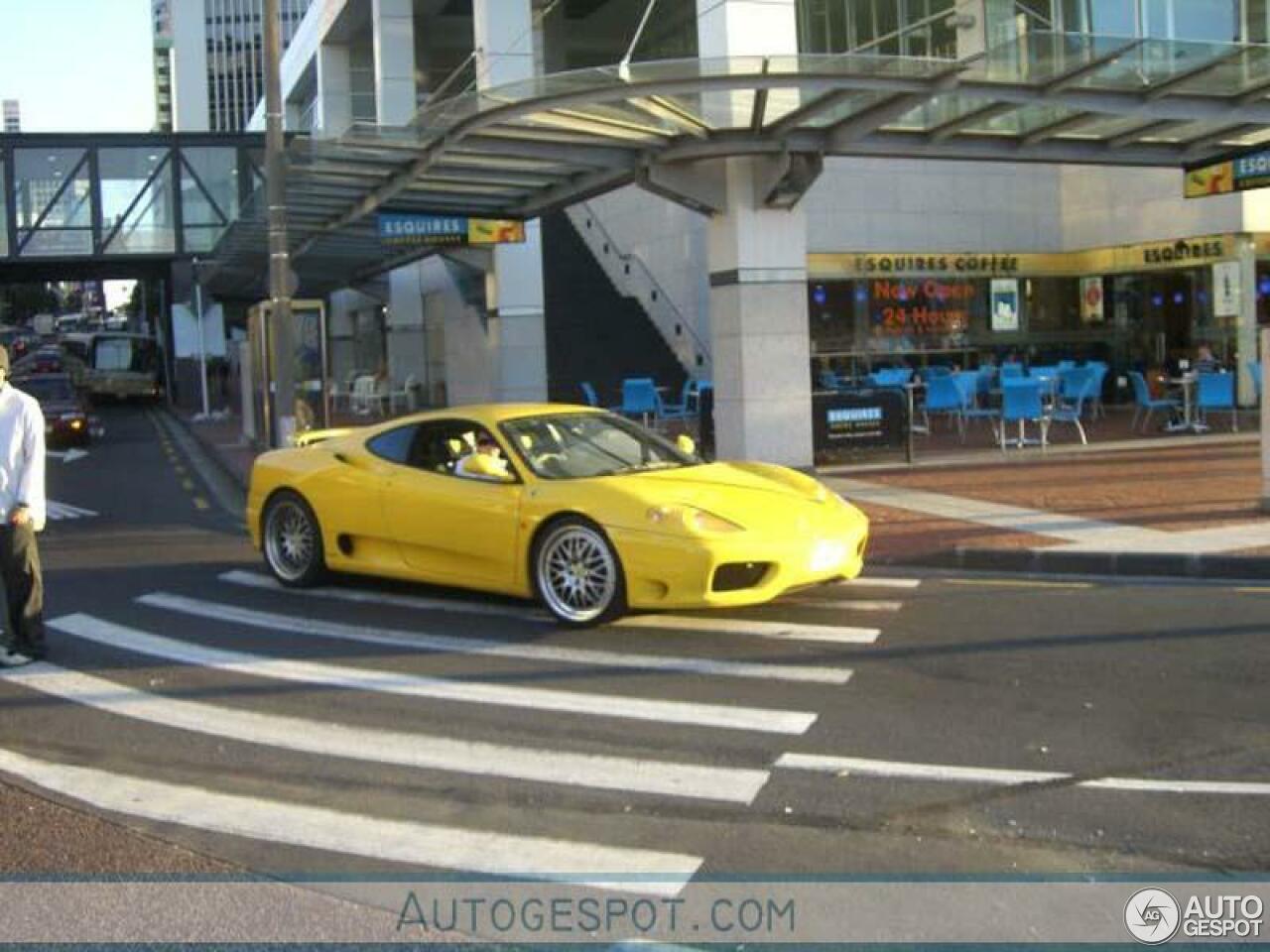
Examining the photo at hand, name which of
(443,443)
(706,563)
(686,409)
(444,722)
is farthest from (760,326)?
(444,722)

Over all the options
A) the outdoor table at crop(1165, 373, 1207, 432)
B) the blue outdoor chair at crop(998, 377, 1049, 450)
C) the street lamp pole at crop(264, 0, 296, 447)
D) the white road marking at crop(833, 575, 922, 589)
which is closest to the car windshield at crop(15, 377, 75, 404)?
the street lamp pole at crop(264, 0, 296, 447)

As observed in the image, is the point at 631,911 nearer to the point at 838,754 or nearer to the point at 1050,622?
the point at 838,754

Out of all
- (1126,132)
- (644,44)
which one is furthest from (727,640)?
(644,44)

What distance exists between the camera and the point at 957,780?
518 centimetres

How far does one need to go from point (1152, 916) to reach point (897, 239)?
24.5m

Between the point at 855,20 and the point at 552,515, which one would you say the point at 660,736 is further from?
the point at 855,20

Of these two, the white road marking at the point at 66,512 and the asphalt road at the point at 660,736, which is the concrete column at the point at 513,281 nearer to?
the white road marking at the point at 66,512

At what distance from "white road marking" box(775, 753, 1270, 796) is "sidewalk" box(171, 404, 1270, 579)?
5.11 meters

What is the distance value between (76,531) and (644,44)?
17.1 metres

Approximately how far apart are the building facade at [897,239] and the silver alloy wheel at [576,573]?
1168cm

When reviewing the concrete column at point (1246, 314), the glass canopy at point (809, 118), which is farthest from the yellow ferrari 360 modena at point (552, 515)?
the concrete column at point (1246, 314)

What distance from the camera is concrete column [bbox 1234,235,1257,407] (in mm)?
23781

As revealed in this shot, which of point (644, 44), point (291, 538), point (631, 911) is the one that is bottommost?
point (631, 911)

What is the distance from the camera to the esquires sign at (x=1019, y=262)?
25.8 meters
